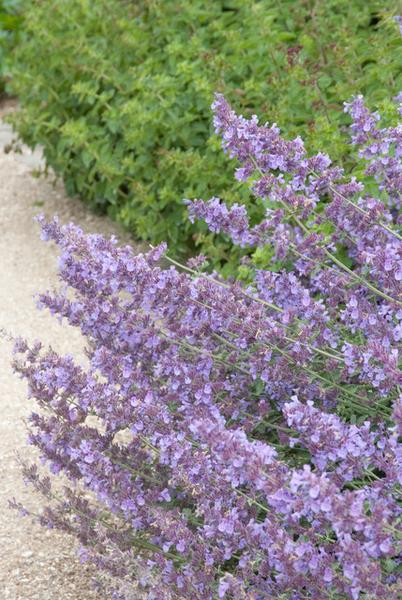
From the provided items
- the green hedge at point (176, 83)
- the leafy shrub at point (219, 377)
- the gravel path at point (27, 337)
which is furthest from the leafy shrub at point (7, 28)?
the leafy shrub at point (219, 377)

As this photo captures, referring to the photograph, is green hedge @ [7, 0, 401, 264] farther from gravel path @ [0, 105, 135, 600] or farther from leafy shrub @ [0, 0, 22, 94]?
leafy shrub @ [0, 0, 22, 94]

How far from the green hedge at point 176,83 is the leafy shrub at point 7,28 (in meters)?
2.11

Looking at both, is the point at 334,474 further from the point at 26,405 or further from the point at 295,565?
the point at 26,405

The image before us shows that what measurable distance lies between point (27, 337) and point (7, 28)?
4.98m

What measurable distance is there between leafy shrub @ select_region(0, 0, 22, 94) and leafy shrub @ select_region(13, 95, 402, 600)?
6.17 m

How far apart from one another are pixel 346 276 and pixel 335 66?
2324 millimetres

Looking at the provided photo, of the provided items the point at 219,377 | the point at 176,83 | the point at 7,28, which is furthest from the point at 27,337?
the point at 7,28

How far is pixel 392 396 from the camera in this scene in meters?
2.57

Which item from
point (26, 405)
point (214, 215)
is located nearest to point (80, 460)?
point (214, 215)

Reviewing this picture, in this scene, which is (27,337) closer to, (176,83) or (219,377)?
(176,83)

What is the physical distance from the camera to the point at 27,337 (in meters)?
5.33

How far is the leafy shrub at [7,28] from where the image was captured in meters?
8.91

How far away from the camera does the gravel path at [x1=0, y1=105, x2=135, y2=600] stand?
3412 millimetres

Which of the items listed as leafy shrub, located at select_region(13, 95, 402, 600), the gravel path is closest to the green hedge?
the gravel path
